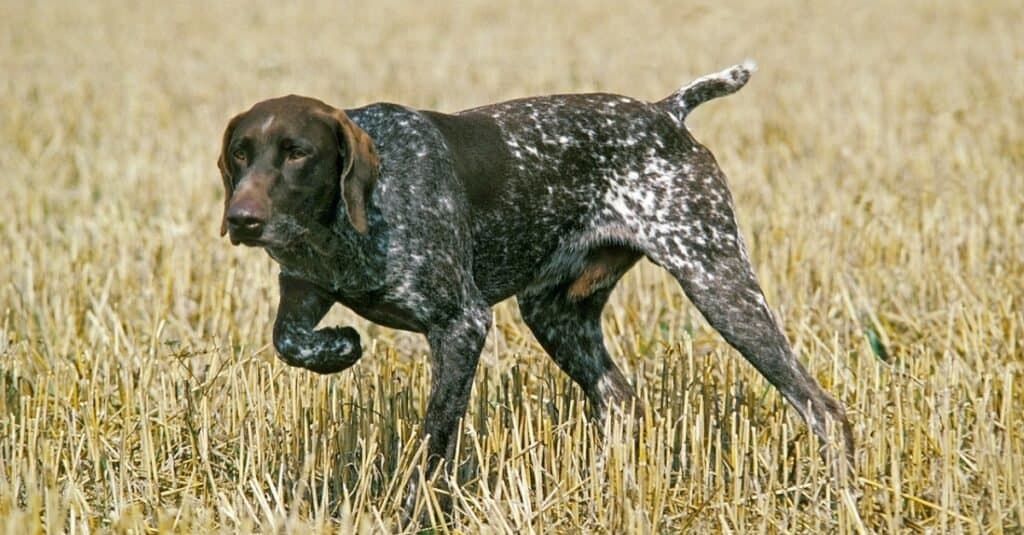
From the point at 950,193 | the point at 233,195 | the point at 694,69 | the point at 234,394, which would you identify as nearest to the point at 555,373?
the point at 234,394

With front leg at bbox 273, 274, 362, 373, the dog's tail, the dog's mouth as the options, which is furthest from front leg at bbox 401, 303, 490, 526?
the dog's tail

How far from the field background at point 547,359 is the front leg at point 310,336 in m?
0.26

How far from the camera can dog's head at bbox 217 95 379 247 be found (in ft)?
13.2

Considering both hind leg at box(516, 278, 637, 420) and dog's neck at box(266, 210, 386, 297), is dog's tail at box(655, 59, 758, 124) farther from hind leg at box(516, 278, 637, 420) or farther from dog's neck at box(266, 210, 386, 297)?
dog's neck at box(266, 210, 386, 297)

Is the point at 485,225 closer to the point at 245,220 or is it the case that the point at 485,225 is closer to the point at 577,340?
the point at 577,340

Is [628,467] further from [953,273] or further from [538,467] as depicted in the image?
[953,273]

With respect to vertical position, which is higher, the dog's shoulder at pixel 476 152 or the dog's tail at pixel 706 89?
the dog's tail at pixel 706 89

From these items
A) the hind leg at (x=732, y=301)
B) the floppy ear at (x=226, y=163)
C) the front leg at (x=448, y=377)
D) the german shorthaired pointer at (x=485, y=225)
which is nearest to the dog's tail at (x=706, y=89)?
the german shorthaired pointer at (x=485, y=225)

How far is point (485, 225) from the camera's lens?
472 centimetres

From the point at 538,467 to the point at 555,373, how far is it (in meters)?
1.50

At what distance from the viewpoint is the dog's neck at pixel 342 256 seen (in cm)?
432

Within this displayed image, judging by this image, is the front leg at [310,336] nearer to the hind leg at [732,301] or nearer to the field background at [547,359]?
the field background at [547,359]

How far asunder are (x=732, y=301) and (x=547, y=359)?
3.64 feet

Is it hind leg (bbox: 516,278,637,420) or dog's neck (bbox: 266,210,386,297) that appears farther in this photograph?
hind leg (bbox: 516,278,637,420)
